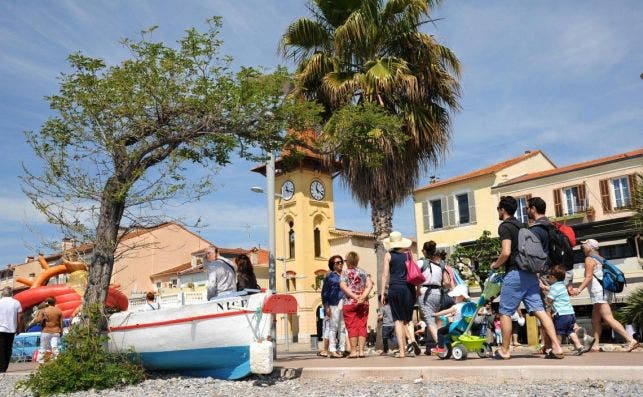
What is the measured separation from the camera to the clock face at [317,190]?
5141 cm

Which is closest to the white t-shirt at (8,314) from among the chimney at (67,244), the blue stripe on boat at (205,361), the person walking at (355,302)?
the chimney at (67,244)

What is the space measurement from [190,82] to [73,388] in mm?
4768

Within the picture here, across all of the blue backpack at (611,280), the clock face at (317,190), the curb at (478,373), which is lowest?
the curb at (478,373)

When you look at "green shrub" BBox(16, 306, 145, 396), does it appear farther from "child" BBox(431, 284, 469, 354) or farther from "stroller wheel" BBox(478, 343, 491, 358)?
"stroller wheel" BBox(478, 343, 491, 358)

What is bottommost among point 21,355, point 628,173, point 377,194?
point 21,355

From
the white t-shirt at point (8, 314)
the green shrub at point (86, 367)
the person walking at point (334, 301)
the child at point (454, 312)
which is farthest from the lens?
the white t-shirt at point (8, 314)

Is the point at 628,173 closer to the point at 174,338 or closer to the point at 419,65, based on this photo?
the point at 419,65

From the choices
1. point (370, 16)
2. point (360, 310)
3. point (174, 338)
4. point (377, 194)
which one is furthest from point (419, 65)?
point (174, 338)

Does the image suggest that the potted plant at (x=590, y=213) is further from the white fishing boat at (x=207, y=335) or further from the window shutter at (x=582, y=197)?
the white fishing boat at (x=207, y=335)

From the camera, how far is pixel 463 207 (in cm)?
3694

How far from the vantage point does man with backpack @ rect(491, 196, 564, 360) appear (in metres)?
7.23

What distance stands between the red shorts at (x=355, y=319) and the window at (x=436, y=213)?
28700 millimetres

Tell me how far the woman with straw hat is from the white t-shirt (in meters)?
7.19

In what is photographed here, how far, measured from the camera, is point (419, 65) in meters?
16.3
